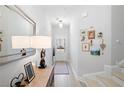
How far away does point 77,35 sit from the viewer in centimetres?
185

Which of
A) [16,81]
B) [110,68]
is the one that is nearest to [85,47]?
[110,68]

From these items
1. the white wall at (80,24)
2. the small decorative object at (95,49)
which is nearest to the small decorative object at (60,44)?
the white wall at (80,24)

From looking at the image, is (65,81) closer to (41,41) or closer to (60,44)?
(60,44)

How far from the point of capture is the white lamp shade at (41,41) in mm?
1819

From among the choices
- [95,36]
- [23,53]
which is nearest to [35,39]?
[23,53]

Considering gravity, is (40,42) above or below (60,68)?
above

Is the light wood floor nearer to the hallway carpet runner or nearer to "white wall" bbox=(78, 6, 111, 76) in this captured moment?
the hallway carpet runner

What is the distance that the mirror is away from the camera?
1.27m

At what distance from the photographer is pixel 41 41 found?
6.36 ft

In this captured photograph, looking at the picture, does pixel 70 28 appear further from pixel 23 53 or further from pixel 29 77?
Answer: pixel 29 77

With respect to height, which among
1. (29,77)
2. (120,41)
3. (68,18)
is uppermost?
(68,18)

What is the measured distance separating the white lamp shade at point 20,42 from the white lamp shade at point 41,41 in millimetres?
112

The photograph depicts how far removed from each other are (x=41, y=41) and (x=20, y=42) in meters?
0.42

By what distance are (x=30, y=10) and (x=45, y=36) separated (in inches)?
15.4
